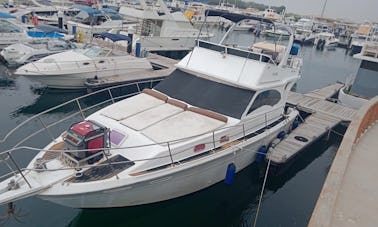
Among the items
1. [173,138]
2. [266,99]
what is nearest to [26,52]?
[173,138]

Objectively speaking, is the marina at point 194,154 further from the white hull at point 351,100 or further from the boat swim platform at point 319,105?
the white hull at point 351,100

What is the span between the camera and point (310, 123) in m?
11.3

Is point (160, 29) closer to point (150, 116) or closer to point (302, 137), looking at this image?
point (302, 137)

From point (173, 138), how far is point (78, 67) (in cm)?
910

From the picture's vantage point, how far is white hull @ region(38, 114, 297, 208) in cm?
566

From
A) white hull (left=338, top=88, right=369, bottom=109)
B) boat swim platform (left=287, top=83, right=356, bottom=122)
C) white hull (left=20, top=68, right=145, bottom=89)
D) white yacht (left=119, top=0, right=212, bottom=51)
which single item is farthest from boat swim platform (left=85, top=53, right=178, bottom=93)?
white hull (left=338, top=88, right=369, bottom=109)

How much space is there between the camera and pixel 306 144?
31.0 feet

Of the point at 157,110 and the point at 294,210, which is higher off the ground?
the point at 157,110

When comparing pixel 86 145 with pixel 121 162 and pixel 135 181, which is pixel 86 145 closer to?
pixel 121 162

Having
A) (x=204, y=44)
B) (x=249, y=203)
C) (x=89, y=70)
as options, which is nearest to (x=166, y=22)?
(x=89, y=70)

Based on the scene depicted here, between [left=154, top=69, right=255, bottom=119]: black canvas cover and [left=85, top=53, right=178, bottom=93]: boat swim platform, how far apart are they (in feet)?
19.2

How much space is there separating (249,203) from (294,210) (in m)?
1.14

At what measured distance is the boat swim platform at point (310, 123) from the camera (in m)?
8.71

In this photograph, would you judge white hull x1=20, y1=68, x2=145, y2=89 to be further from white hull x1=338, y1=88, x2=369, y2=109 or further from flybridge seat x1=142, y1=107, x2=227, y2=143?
white hull x1=338, y1=88, x2=369, y2=109
